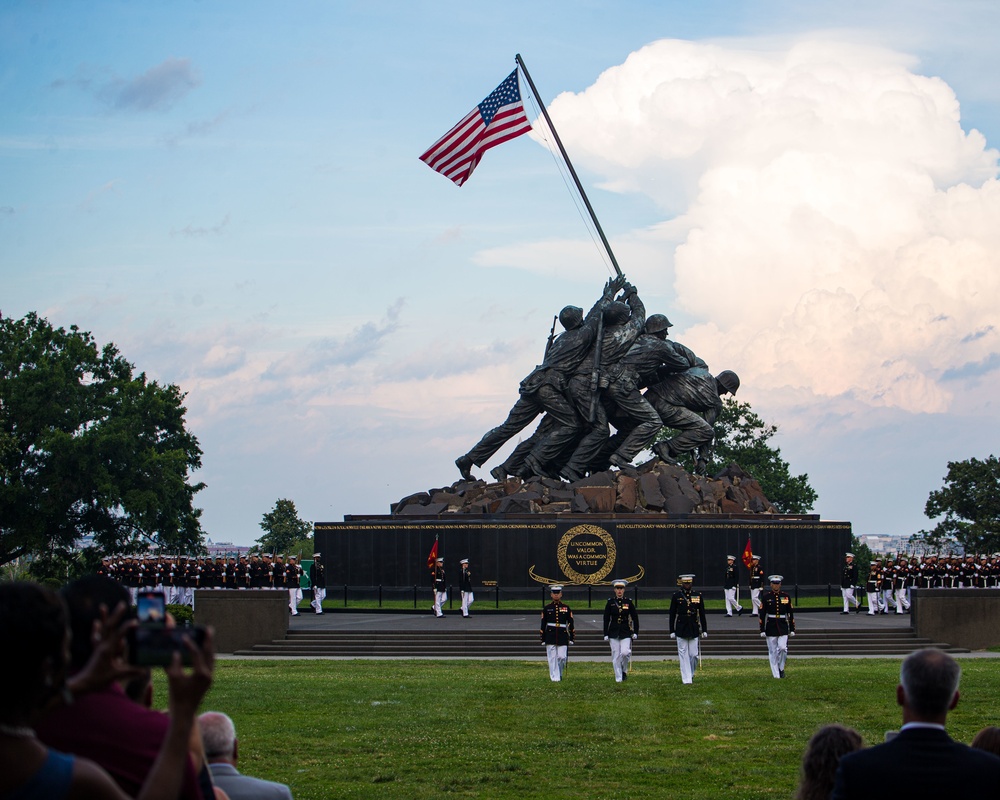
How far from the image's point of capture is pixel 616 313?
4162cm

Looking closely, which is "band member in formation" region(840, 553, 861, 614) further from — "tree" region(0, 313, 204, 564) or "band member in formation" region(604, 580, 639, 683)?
"tree" region(0, 313, 204, 564)

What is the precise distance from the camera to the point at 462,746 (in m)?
15.0

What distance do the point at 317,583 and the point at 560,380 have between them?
10.1 m

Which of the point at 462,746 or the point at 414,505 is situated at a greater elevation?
the point at 414,505

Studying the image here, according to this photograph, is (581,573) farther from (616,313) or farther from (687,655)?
(687,655)

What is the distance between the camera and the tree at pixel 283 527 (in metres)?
77.9

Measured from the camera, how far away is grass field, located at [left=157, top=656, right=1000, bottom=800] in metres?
12.9

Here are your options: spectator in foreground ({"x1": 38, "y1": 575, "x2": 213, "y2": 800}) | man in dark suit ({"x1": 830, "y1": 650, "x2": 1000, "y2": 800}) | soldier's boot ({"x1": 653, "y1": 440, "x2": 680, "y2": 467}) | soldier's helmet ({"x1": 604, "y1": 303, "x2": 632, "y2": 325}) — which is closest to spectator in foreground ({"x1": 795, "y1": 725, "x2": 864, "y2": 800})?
man in dark suit ({"x1": 830, "y1": 650, "x2": 1000, "y2": 800})

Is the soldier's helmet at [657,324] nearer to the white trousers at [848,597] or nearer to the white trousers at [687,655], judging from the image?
the white trousers at [848,597]

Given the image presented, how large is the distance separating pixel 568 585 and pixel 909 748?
1292 inches

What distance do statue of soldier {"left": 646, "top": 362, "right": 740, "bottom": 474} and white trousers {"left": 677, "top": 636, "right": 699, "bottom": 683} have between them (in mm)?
20785

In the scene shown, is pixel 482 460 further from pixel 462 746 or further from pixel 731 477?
pixel 462 746

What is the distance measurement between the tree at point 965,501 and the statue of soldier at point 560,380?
25090 millimetres

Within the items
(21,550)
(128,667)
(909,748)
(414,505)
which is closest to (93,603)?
(128,667)
